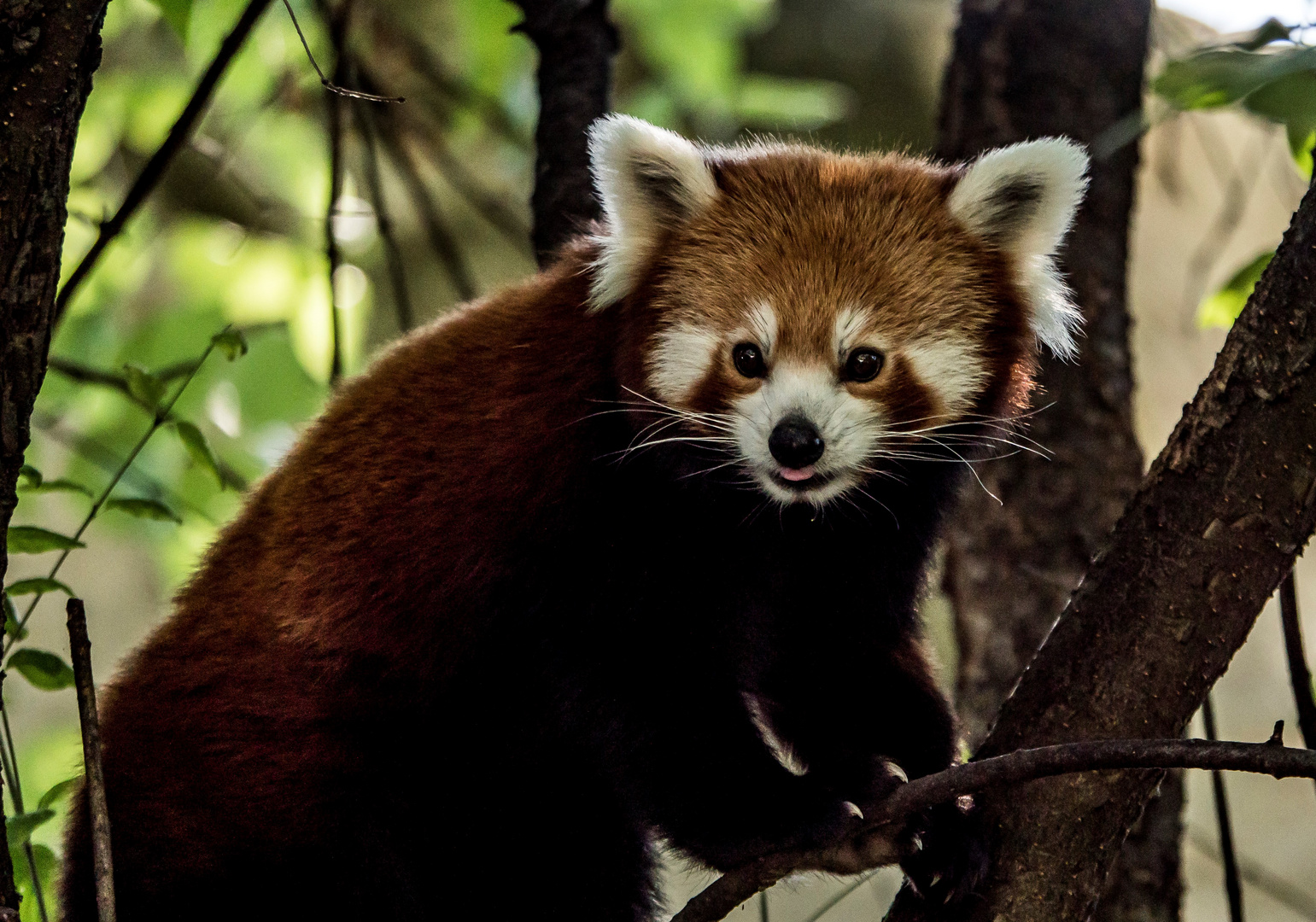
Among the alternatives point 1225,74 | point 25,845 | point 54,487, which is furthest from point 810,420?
point 25,845

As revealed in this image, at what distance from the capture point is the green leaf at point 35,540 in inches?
79.0

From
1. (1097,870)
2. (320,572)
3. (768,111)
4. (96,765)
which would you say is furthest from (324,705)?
(768,111)

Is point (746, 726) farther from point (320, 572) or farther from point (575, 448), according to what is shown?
point (320, 572)

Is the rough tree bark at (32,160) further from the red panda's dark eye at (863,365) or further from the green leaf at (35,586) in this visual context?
the red panda's dark eye at (863,365)

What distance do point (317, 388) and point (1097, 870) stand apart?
2.29 m

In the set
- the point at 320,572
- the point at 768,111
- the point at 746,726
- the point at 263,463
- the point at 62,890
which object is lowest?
the point at 746,726

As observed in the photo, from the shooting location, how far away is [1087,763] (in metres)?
1.49

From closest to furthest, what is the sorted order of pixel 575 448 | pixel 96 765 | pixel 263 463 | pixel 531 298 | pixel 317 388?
1. pixel 96 765
2. pixel 575 448
3. pixel 531 298
4. pixel 317 388
5. pixel 263 463

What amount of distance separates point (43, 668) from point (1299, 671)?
81.1 inches

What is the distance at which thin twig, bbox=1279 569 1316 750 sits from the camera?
81.8 inches

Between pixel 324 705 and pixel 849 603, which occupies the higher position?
pixel 324 705

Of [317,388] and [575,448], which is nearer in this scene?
[575,448]

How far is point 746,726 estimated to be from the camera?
7.37ft

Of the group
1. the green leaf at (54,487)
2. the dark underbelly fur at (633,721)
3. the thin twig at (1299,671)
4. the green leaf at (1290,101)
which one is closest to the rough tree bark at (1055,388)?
the dark underbelly fur at (633,721)
